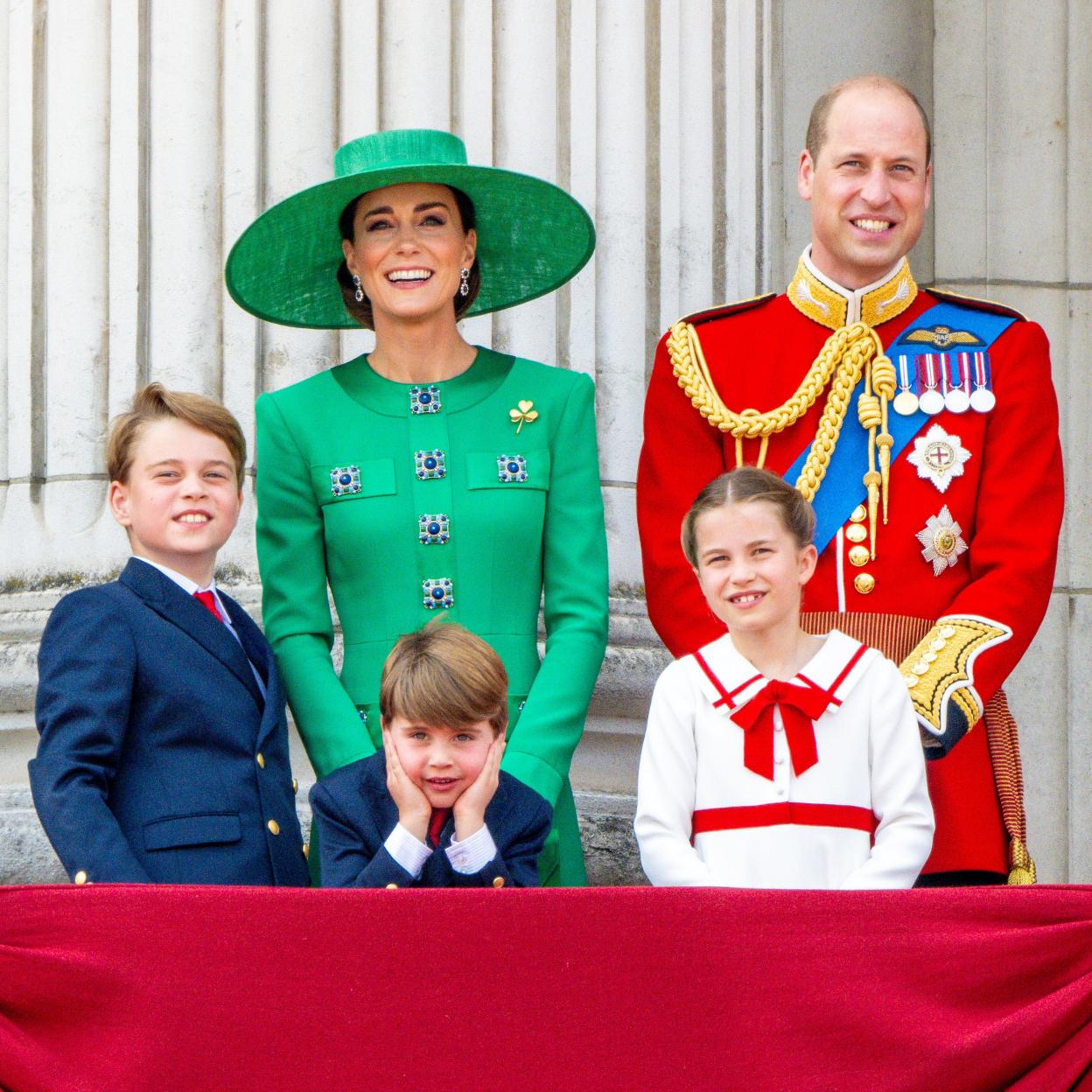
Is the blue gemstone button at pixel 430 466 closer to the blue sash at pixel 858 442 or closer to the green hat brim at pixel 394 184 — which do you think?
the green hat brim at pixel 394 184

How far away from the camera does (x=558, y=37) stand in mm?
4887

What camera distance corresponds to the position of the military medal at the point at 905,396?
12.3ft

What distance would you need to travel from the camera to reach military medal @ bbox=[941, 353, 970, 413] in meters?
3.72

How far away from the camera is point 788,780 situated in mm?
3221

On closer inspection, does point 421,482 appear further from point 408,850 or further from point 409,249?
point 408,850

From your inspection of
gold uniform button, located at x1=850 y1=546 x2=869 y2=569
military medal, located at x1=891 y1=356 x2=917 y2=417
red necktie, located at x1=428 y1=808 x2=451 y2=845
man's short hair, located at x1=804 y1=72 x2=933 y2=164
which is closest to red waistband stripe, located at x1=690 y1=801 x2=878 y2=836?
red necktie, located at x1=428 y1=808 x2=451 y2=845

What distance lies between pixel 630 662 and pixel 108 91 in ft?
5.37

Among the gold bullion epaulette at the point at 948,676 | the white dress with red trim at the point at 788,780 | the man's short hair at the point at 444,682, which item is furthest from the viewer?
the gold bullion epaulette at the point at 948,676

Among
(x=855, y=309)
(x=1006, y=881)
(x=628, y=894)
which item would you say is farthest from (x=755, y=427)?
(x=628, y=894)

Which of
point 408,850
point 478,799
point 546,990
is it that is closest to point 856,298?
point 478,799

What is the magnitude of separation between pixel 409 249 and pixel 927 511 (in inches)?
37.8

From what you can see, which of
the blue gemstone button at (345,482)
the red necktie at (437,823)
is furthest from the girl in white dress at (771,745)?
the blue gemstone button at (345,482)

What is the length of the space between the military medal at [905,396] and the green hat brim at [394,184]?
23.8 inches

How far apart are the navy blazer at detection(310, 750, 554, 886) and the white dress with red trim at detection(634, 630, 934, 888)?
0.62 feet
